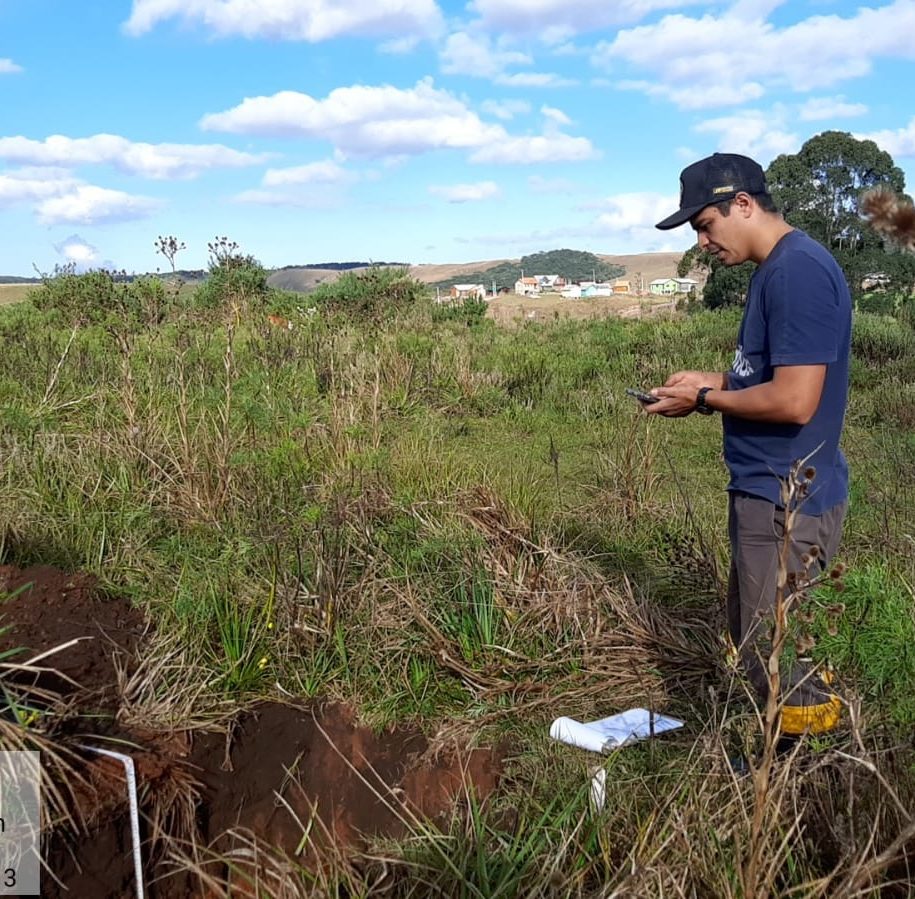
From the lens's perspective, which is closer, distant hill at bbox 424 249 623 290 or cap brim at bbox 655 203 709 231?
cap brim at bbox 655 203 709 231

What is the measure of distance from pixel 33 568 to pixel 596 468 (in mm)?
3834

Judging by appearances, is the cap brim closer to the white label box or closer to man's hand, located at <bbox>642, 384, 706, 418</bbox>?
man's hand, located at <bbox>642, 384, 706, 418</bbox>

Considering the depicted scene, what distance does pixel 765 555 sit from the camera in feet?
8.09

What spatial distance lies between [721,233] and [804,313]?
0.39 meters

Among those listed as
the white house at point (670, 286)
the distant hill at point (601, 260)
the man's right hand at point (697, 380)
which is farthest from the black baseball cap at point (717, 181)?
the distant hill at point (601, 260)

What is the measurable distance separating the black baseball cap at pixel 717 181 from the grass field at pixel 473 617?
133 centimetres

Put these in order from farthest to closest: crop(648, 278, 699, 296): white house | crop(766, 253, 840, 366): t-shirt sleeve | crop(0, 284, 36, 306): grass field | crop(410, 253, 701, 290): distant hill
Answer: crop(410, 253, 701, 290): distant hill → crop(648, 278, 699, 296): white house → crop(0, 284, 36, 306): grass field → crop(766, 253, 840, 366): t-shirt sleeve

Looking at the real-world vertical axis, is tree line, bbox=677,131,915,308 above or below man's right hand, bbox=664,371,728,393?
above

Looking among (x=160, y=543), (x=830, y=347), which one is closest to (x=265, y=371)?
(x=160, y=543)

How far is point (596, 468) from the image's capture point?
239 inches

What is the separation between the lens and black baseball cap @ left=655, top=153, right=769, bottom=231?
240 centimetres

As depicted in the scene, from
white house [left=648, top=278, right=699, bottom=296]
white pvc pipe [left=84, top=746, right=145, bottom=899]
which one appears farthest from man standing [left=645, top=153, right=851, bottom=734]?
white house [left=648, top=278, right=699, bottom=296]

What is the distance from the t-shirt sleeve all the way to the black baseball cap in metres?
Result: 0.28

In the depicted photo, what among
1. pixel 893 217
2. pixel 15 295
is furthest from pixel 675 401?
pixel 15 295
